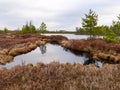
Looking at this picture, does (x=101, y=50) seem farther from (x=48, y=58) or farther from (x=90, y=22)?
(x=90, y=22)

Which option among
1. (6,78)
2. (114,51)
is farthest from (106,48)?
(6,78)

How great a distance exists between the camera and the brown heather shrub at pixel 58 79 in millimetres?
8773

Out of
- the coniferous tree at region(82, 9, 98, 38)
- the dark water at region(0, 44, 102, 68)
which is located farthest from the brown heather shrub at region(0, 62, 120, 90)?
the coniferous tree at region(82, 9, 98, 38)

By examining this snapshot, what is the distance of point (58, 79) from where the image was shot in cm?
978

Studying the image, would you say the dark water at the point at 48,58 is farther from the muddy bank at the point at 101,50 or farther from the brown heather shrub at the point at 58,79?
the brown heather shrub at the point at 58,79

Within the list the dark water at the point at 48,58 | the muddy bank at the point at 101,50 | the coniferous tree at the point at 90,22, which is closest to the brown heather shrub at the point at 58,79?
the dark water at the point at 48,58

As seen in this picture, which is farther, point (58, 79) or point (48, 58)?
point (48, 58)

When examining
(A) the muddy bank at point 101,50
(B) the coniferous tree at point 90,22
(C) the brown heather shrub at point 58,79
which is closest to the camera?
(C) the brown heather shrub at point 58,79

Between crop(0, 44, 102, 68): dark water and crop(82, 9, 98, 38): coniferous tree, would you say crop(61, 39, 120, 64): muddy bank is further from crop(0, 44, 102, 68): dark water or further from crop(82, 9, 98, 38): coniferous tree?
crop(82, 9, 98, 38): coniferous tree

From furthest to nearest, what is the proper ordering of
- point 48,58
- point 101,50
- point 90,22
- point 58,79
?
point 90,22
point 101,50
point 48,58
point 58,79

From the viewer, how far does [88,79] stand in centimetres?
975

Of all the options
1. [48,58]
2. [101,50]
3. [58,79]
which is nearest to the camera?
[58,79]

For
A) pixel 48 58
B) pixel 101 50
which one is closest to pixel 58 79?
pixel 48 58

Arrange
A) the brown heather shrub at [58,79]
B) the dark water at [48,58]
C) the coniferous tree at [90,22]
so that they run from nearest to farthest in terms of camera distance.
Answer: the brown heather shrub at [58,79]
the dark water at [48,58]
the coniferous tree at [90,22]
